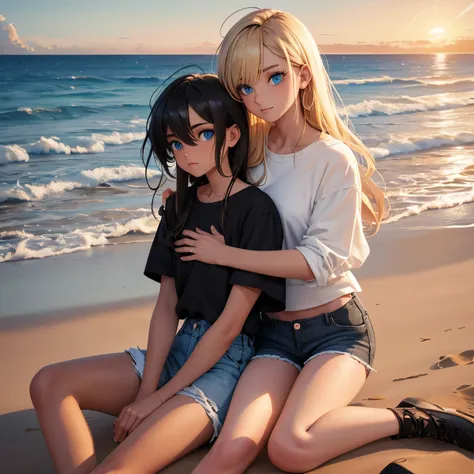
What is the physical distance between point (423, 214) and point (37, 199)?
4.22 metres

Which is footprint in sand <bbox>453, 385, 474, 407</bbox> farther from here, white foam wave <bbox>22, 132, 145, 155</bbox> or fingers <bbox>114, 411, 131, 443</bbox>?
white foam wave <bbox>22, 132, 145, 155</bbox>

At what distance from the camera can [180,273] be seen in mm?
2873

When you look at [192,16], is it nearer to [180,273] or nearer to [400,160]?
[400,160]

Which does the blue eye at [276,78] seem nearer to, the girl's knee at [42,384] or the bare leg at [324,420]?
the bare leg at [324,420]

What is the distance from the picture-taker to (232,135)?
A: 2859 millimetres

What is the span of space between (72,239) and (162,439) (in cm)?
407

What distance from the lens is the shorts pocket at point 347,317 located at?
2.86 m

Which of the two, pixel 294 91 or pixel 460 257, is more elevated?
pixel 294 91

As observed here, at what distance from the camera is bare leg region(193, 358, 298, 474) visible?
2527 mm

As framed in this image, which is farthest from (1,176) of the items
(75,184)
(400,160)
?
(400,160)

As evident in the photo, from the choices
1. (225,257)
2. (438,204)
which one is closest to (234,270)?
(225,257)

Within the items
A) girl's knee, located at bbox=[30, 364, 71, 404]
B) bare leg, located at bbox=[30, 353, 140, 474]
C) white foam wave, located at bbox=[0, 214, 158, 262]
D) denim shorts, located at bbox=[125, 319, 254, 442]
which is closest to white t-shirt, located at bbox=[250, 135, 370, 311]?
denim shorts, located at bbox=[125, 319, 254, 442]

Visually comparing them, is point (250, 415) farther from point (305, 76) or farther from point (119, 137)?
point (119, 137)

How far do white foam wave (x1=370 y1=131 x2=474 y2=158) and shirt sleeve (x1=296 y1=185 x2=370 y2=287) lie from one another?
8.13 meters
